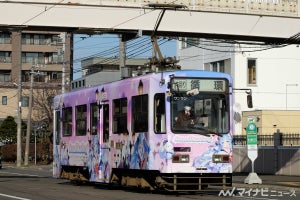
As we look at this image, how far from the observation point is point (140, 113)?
19.9 metres

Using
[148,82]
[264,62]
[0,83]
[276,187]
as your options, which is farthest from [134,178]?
[0,83]

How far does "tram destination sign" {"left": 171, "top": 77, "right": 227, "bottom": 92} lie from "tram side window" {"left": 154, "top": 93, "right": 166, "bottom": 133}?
46 centimetres

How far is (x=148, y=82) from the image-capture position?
1953 centimetres

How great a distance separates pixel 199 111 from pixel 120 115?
9.94 ft

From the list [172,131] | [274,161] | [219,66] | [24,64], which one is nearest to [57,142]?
[172,131]

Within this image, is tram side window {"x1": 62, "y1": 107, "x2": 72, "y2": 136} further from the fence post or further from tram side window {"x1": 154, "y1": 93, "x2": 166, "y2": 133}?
the fence post

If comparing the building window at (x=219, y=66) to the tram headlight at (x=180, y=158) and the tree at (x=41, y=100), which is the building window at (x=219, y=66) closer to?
the tram headlight at (x=180, y=158)

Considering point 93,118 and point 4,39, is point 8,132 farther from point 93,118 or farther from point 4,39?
point 93,118

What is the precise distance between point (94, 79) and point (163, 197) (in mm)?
64420

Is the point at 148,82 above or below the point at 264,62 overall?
below

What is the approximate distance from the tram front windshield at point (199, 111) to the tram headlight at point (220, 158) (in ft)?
2.05

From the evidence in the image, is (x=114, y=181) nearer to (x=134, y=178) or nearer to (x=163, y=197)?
(x=134, y=178)

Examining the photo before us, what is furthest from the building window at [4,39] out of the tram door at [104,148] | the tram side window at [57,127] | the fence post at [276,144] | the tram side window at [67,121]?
the tram door at [104,148]

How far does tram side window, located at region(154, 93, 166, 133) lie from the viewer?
62.0 ft
